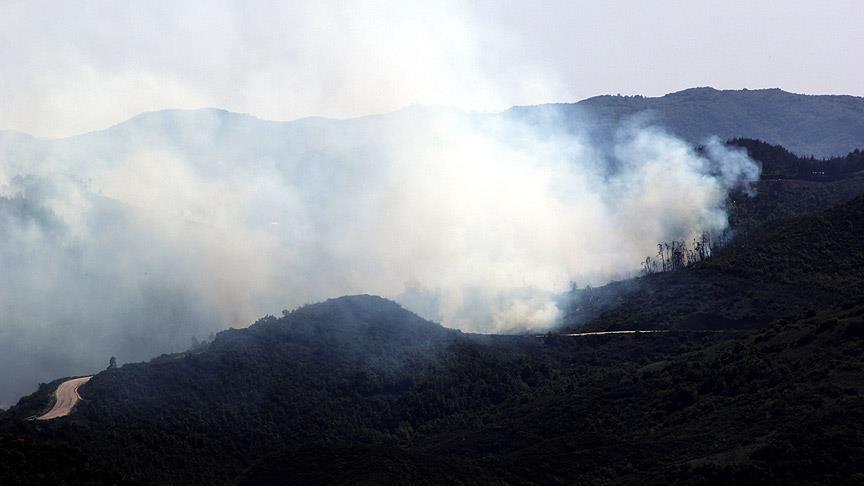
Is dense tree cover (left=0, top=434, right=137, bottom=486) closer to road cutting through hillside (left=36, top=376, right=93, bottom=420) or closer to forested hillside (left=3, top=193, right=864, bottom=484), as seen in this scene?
forested hillside (left=3, top=193, right=864, bottom=484)

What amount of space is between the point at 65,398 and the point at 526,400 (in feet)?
220

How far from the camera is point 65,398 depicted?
6629 inches

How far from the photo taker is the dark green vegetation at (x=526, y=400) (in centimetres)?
11169

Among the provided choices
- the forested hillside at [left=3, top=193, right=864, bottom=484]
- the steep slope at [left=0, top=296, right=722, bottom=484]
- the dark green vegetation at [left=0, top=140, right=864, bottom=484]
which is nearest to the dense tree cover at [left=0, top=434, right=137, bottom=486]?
the dark green vegetation at [left=0, top=140, right=864, bottom=484]

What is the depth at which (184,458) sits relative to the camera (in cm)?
13938

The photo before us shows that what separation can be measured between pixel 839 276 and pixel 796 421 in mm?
76723

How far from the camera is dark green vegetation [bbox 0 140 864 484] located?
111688mm

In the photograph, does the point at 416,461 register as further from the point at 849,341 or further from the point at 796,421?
the point at 849,341

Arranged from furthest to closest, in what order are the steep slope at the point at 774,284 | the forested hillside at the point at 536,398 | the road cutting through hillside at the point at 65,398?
the steep slope at the point at 774,284, the road cutting through hillside at the point at 65,398, the forested hillside at the point at 536,398

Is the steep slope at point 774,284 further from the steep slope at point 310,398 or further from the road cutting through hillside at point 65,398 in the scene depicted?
the road cutting through hillside at point 65,398

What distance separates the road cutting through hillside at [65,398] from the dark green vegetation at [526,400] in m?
2.95

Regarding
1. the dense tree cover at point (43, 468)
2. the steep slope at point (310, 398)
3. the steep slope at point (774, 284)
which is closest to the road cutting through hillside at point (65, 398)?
the steep slope at point (310, 398)

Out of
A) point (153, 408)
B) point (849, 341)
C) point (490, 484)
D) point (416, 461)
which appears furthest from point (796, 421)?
point (153, 408)

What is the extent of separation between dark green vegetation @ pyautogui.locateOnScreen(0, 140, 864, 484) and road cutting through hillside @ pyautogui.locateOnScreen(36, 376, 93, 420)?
2951 millimetres
